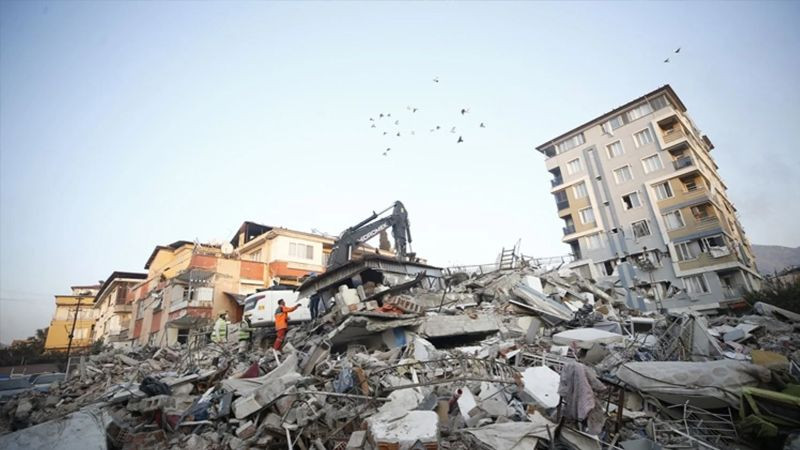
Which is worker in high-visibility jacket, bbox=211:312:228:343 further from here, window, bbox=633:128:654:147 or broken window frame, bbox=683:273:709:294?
window, bbox=633:128:654:147

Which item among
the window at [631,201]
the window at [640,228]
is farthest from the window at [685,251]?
the window at [631,201]

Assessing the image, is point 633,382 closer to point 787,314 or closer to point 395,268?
point 395,268

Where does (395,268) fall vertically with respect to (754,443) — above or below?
above

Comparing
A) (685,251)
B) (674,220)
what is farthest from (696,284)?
(674,220)

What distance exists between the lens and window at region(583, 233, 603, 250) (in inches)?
1154

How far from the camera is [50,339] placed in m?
38.7

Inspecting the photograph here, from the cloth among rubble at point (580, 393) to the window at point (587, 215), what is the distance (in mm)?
29504

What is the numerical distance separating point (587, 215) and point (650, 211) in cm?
472

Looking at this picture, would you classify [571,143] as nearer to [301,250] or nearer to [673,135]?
[673,135]

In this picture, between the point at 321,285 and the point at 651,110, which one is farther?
the point at 651,110

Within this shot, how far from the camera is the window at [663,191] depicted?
27.0 m

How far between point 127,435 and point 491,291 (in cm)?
1353

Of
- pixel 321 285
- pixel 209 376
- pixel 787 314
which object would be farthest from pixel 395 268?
pixel 787 314

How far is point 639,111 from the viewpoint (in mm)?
29469
